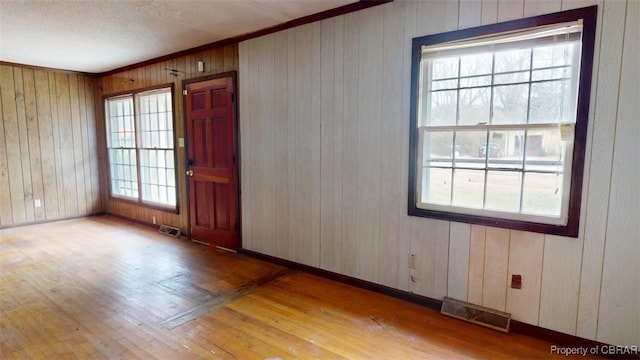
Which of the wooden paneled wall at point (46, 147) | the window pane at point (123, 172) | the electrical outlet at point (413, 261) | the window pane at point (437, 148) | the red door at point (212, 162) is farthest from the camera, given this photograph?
the window pane at point (123, 172)

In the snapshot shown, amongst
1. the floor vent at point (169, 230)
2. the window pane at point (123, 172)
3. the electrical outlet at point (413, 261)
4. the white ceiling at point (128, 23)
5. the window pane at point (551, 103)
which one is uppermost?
the white ceiling at point (128, 23)

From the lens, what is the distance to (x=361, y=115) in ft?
10.2

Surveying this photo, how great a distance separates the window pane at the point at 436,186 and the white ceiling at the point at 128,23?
5.40 feet

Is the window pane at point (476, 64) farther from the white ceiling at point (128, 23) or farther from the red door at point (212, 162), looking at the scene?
the red door at point (212, 162)

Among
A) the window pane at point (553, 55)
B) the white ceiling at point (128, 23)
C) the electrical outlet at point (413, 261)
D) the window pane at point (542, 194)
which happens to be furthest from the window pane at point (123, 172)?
the window pane at point (553, 55)

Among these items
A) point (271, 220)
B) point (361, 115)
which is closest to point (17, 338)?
point (271, 220)

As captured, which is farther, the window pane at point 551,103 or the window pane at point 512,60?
the window pane at point 512,60

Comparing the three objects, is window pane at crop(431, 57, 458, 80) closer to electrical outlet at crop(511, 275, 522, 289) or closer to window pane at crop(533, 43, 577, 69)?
window pane at crop(533, 43, 577, 69)

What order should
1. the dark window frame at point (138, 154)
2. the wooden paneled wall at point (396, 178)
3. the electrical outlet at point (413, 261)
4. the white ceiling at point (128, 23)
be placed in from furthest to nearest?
the dark window frame at point (138, 154)
the white ceiling at point (128, 23)
the electrical outlet at point (413, 261)
the wooden paneled wall at point (396, 178)

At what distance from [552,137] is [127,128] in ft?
20.0

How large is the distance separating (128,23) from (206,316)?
300 cm

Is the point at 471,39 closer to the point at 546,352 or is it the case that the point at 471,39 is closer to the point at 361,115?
the point at 361,115

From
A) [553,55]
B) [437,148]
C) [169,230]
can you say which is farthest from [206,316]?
[553,55]

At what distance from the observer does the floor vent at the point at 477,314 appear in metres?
2.49
